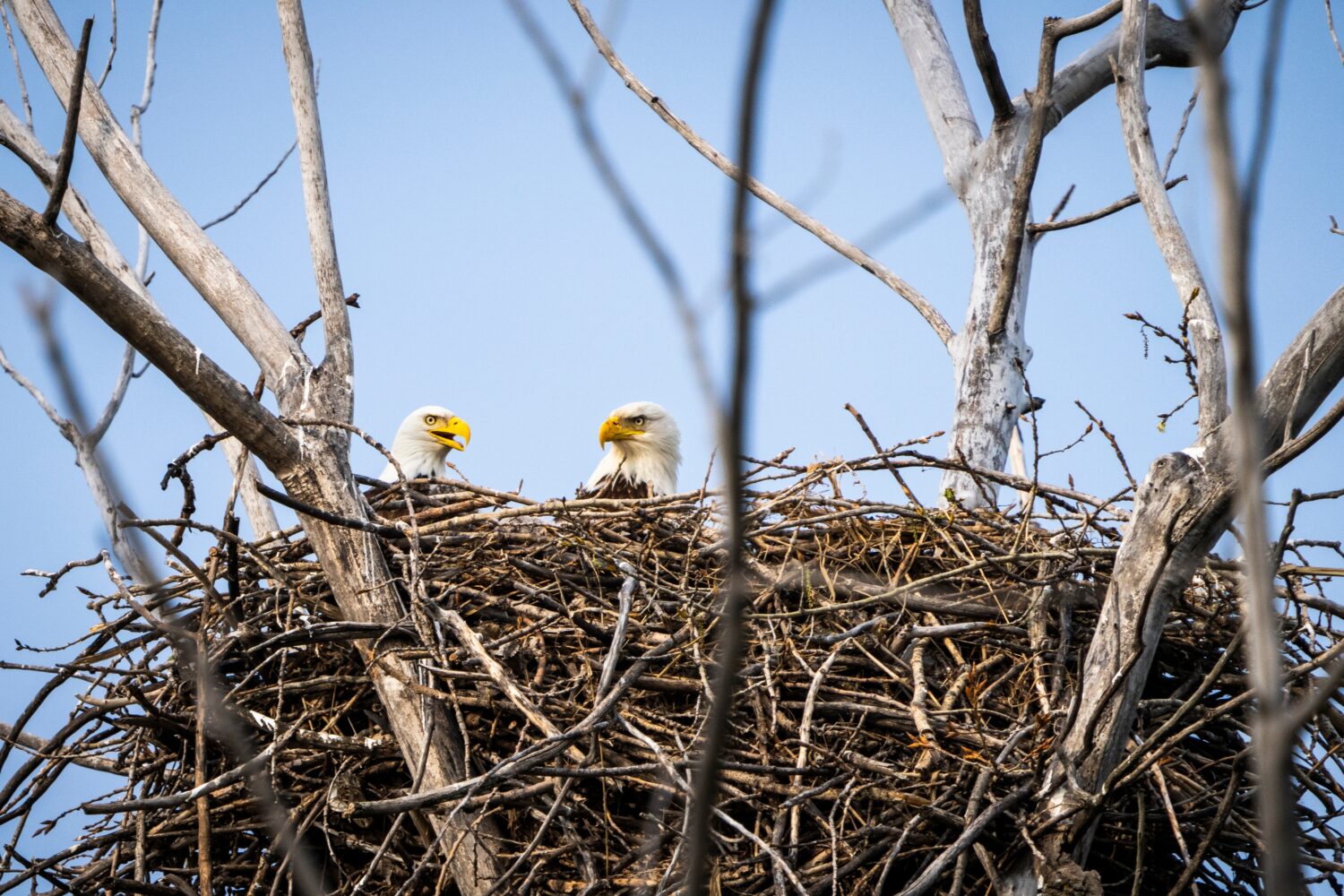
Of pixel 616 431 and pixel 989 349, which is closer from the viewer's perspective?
pixel 989 349

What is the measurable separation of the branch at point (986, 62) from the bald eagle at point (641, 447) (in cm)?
228

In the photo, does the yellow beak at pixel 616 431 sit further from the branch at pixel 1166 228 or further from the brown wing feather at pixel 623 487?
the branch at pixel 1166 228

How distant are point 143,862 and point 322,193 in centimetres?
226

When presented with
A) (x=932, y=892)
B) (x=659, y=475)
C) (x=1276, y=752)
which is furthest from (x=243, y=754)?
(x=659, y=475)

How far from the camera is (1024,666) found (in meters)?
3.93

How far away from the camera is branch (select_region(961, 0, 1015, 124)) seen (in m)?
4.94

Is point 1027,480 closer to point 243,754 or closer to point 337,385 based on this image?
point 337,385

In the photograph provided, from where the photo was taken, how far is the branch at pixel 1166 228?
3.40 metres

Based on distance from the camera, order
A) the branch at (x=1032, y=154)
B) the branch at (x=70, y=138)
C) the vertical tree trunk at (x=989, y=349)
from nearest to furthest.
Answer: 1. the branch at (x=70, y=138)
2. the branch at (x=1032, y=154)
3. the vertical tree trunk at (x=989, y=349)

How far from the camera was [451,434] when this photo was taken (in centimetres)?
683

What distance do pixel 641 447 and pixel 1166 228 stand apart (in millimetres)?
3445

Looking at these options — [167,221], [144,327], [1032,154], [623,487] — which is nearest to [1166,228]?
[1032,154]

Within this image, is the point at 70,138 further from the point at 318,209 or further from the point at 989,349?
the point at 989,349

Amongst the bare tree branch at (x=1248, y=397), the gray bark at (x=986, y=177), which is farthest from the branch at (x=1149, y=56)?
the bare tree branch at (x=1248, y=397)
